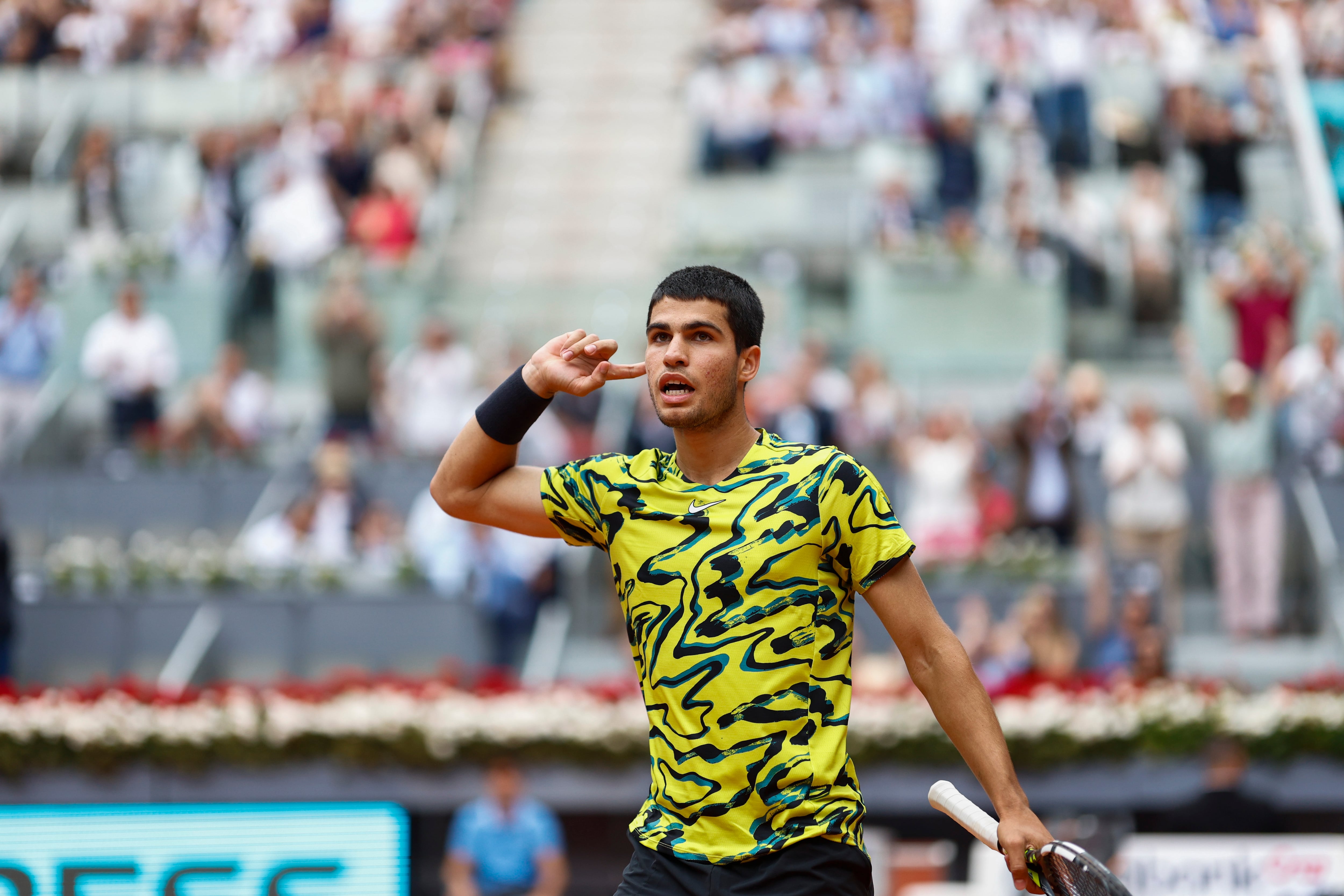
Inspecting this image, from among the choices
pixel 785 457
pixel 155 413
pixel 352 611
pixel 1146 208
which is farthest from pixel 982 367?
pixel 785 457

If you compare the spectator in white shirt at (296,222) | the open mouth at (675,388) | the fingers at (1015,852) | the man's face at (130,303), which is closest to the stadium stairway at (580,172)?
the spectator in white shirt at (296,222)

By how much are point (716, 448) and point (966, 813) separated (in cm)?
100

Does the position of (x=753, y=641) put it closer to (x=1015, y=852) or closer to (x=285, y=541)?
(x=1015, y=852)

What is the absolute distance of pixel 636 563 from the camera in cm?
393

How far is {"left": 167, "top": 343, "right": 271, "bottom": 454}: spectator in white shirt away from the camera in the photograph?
1491 centimetres

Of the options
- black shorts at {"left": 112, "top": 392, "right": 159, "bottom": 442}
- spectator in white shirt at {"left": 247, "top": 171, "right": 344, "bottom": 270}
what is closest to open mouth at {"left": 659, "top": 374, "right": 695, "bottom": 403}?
black shorts at {"left": 112, "top": 392, "right": 159, "bottom": 442}

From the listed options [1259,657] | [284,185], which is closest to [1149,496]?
[1259,657]

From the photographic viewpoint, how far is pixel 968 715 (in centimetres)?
381

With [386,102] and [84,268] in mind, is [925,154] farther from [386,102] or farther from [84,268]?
[84,268]

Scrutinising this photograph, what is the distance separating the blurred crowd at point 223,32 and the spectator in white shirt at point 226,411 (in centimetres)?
602

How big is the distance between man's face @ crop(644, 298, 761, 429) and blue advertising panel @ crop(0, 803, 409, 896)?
2.90 metres

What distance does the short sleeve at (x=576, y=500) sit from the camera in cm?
404

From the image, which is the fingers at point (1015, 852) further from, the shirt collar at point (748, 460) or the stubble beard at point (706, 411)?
the stubble beard at point (706, 411)

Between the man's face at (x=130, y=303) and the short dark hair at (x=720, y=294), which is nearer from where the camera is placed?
the short dark hair at (x=720, y=294)
